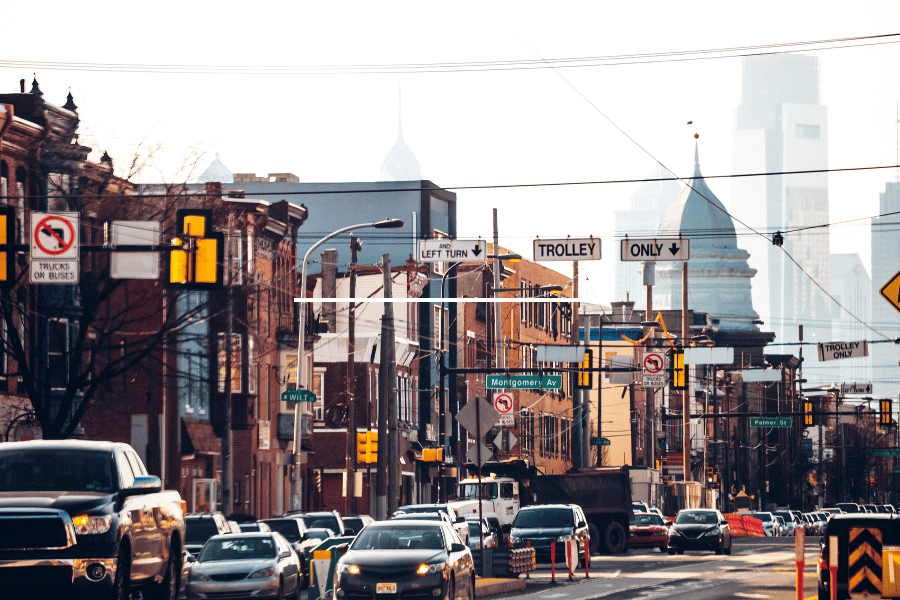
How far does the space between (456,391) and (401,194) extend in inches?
637

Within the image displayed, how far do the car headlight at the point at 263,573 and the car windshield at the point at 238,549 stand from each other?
69 cm

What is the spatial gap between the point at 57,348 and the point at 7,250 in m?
18.4

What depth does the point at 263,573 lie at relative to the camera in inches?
1097

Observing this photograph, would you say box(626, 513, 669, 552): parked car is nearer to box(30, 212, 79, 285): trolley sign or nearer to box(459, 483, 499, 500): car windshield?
box(459, 483, 499, 500): car windshield

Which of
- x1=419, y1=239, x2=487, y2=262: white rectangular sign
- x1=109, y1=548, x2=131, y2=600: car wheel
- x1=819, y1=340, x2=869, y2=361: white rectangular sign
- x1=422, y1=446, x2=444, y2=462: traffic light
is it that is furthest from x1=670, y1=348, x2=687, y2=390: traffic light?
x1=109, y1=548, x2=131, y2=600: car wheel

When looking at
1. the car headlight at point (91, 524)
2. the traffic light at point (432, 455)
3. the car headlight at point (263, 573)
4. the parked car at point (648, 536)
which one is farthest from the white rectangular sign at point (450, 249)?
the car headlight at point (91, 524)

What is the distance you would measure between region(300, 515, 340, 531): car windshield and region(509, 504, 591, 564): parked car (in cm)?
480

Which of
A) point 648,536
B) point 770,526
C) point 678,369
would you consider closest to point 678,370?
point 678,369

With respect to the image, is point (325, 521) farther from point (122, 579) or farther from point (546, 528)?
point (122, 579)

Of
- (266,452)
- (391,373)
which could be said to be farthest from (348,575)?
(266,452)

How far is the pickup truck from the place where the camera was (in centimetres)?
1653

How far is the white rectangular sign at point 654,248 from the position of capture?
3678 cm

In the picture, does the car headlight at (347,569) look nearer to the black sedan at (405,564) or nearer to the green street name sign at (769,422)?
the black sedan at (405,564)

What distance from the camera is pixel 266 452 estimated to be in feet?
194
